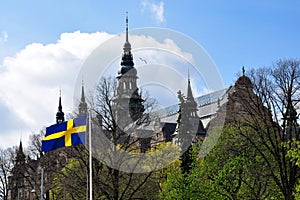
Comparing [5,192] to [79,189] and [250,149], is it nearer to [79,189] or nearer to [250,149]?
[79,189]

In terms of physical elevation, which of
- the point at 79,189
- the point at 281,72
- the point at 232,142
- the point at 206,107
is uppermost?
the point at 206,107

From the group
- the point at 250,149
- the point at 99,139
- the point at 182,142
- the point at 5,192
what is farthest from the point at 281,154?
the point at 5,192

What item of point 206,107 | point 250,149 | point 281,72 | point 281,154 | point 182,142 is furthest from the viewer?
point 206,107

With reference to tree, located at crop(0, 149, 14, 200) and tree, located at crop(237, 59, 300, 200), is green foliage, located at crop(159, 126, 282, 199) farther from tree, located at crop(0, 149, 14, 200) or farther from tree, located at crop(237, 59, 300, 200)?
tree, located at crop(0, 149, 14, 200)

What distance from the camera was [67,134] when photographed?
34.2 metres

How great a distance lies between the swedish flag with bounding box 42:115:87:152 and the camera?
110 feet

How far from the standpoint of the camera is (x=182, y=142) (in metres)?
61.6

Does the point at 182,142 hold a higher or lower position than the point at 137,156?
higher

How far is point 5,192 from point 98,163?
4957 centimetres

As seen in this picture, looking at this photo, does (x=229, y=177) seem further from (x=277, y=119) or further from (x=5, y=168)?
(x=5, y=168)

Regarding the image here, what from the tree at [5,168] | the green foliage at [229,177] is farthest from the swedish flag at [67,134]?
the tree at [5,168]

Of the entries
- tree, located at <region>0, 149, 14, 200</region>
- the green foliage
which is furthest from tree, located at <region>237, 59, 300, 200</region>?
tree, located at <region>0, 149, 14, 200</region>

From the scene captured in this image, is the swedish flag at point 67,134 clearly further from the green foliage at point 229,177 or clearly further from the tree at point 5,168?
the tree at point 5,168

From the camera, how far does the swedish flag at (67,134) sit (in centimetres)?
3366
